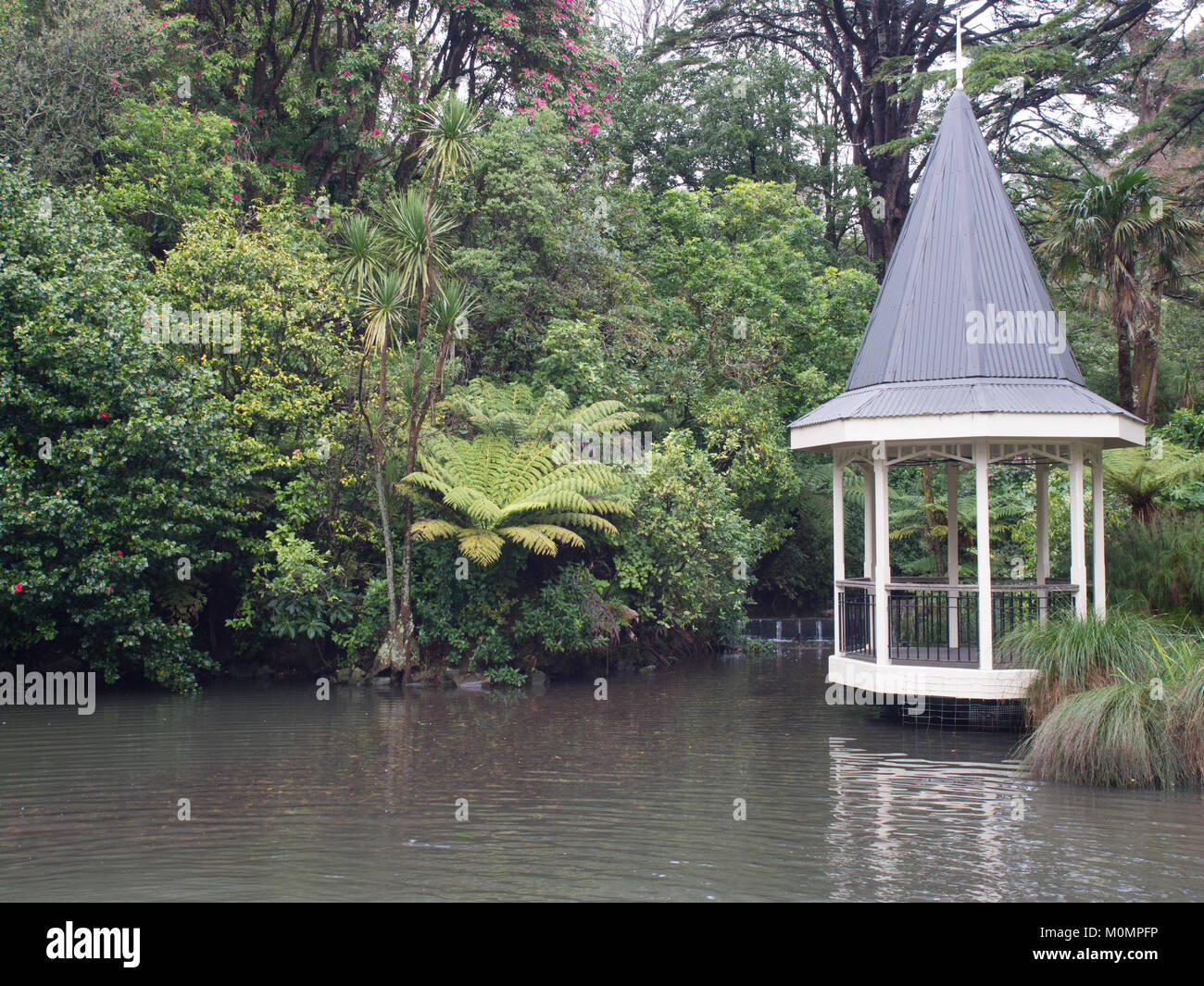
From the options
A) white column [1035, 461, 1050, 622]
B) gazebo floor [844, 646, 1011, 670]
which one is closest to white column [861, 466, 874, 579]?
gazebo floor [844, 646, 1011, 670]

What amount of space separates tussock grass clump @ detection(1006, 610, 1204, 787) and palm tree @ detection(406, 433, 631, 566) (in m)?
7.37

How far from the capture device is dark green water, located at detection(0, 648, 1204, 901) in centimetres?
639

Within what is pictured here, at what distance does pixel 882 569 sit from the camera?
12.0 metres

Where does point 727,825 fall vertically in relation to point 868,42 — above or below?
below

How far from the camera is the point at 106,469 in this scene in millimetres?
13633

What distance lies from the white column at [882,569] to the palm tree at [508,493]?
15.3 feet

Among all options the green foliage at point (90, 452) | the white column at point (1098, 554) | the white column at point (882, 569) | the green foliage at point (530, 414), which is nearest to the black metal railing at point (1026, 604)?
the white column at point (1098, 554)

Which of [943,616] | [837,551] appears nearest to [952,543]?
[943,616]

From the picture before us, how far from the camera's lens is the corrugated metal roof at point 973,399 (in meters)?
11.1

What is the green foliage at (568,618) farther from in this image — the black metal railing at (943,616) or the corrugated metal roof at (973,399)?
the corrugated metal roof at (973,399)

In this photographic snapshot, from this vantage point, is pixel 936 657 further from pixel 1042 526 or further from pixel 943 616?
pixel 1042 526
